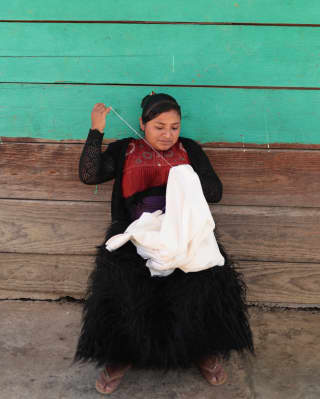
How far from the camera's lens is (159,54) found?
1.75 metres

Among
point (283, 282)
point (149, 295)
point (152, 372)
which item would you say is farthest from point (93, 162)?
point (283, 282)

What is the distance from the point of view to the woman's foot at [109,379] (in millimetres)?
1510

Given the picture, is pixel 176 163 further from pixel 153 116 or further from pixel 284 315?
pixel 284 315

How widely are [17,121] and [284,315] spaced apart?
64.4 inches

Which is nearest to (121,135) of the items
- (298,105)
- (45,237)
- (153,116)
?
(153,116)

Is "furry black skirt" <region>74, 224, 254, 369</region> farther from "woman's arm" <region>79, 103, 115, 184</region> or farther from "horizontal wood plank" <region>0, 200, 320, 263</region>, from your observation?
"horizontal wood plank" <region>0, 200, 320, 263</region>

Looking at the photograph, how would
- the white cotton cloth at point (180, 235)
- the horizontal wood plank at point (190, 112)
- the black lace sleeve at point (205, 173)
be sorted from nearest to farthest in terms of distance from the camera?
the white cotton cloth at point (180, 235) < the black lace sleeve at point (205, 173) < the horizontal wood plank at point (190, 112)

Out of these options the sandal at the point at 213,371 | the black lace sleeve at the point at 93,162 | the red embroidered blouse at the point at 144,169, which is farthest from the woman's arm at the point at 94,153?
the sandal at the point at 213,371

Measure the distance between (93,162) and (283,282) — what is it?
117cm

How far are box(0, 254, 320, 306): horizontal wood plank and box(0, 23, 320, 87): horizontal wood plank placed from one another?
90 centimetres

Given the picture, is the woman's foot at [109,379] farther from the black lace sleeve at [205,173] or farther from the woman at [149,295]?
the black lace sleeve at [205,173]

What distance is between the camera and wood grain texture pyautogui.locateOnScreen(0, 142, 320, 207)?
1877mm

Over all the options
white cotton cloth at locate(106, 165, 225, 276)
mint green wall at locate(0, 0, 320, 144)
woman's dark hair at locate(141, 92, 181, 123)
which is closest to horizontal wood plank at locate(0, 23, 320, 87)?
mint green wall at locate(0, 0, 320, 144)

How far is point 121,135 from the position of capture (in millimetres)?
1857
